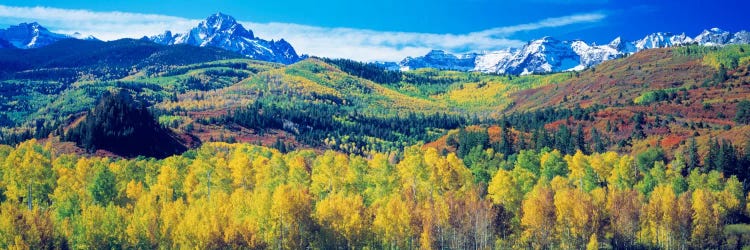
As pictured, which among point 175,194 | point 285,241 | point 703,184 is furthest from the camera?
point 703,184

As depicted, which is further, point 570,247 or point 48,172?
point 48,172

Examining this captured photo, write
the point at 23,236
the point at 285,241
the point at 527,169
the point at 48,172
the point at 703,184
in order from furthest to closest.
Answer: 1. the point at 527,169
2. the point at 703,184
3. the point at 48,172
4. the point at 285,241
5. the point at 23,236

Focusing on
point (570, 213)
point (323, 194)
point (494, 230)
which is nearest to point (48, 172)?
point (323, 194)

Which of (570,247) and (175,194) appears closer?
(570,247)

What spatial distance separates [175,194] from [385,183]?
40.0 metres

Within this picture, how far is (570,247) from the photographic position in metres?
98.8

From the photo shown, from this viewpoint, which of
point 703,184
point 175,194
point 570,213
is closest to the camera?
point 570,213

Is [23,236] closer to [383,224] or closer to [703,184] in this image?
[383,224]

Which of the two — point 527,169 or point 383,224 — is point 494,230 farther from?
point 527,169

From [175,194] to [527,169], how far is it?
7863 centimetres

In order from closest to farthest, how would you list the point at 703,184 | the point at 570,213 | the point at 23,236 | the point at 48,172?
the point at 23,236
the point at 570,213
the point at 48,172
the point at 703,184

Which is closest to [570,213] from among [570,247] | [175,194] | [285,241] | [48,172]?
[570,247]

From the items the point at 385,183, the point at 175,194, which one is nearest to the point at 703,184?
the point at 385,183

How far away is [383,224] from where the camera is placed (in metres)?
94.4
